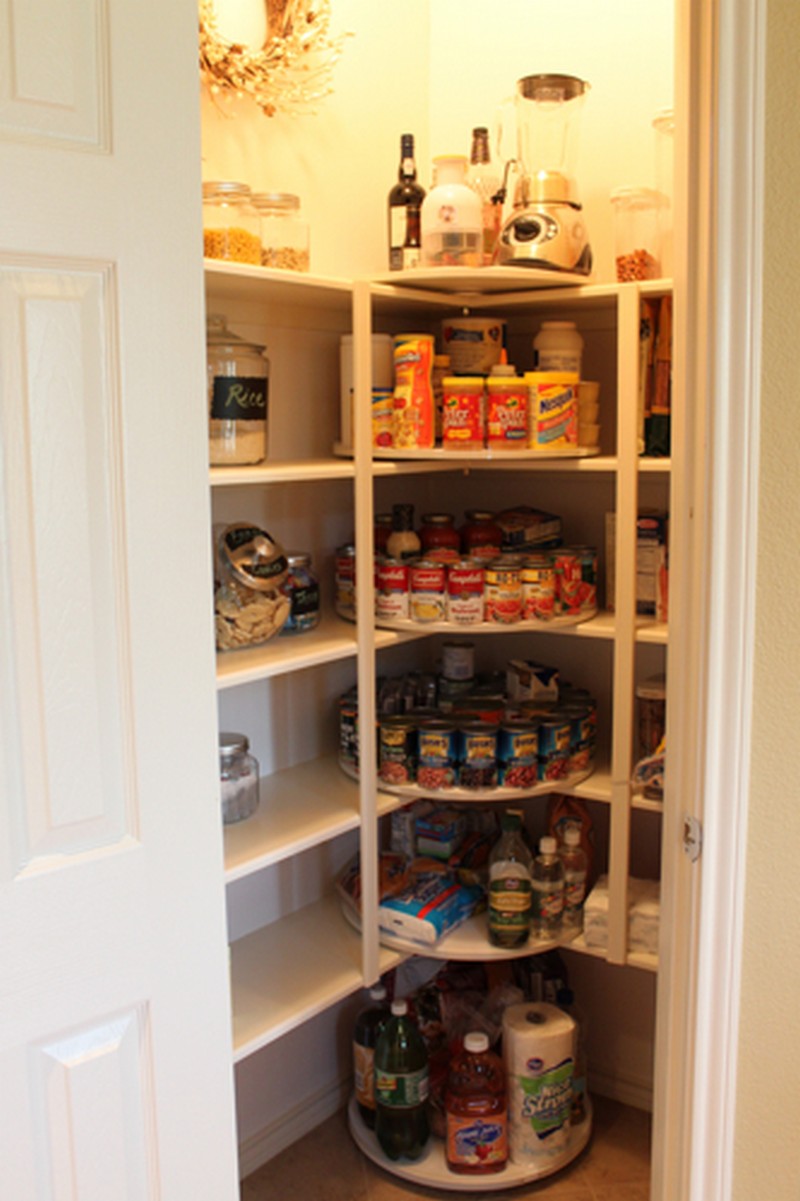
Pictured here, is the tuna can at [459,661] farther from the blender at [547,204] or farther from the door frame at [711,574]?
the door frame at [711,574]

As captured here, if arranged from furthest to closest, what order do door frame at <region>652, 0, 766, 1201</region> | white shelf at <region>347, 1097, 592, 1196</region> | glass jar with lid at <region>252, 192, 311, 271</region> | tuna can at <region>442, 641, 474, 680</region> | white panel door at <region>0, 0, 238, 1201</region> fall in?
tuna can at <region>442, 641, 474, 680</region> < white shelf at <region>347, 1097, 592, 1196</region> < glass jar with lid at <region>252, 192, 311, 271</region> < door frame at <region>652, 0, 766, 1201</region> < white panel door at <region>0, 0, 238, 1201</region>

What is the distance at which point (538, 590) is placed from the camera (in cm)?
216

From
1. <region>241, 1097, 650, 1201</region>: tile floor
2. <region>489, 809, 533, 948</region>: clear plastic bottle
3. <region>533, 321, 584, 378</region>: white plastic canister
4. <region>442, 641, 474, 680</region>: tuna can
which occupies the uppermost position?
<region>533, 321, 584, 378</region>: white plastic canister

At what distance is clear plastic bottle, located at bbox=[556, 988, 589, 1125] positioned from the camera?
2330 mm

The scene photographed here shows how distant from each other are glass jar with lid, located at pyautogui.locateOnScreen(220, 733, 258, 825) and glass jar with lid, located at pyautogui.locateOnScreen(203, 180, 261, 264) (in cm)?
83

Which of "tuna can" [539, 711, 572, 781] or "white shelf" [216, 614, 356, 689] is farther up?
"white shelf" [216, 614, 356, 689]

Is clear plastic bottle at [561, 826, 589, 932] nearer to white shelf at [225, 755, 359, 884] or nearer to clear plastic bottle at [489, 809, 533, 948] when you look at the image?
clear plastic bottle at [489, 809, 533, 948]

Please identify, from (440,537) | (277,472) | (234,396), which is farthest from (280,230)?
(440,537)

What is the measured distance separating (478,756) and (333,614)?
1.35 ft

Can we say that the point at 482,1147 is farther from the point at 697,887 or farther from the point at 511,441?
the point at 511,441

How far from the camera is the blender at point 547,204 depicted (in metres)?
2.05

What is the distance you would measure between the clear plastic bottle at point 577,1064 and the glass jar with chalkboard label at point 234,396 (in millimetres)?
1336

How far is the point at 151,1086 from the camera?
1.17 meters

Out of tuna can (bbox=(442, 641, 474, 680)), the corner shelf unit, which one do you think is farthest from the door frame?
tuna can (bbox=(442, 641, 474, 680))
